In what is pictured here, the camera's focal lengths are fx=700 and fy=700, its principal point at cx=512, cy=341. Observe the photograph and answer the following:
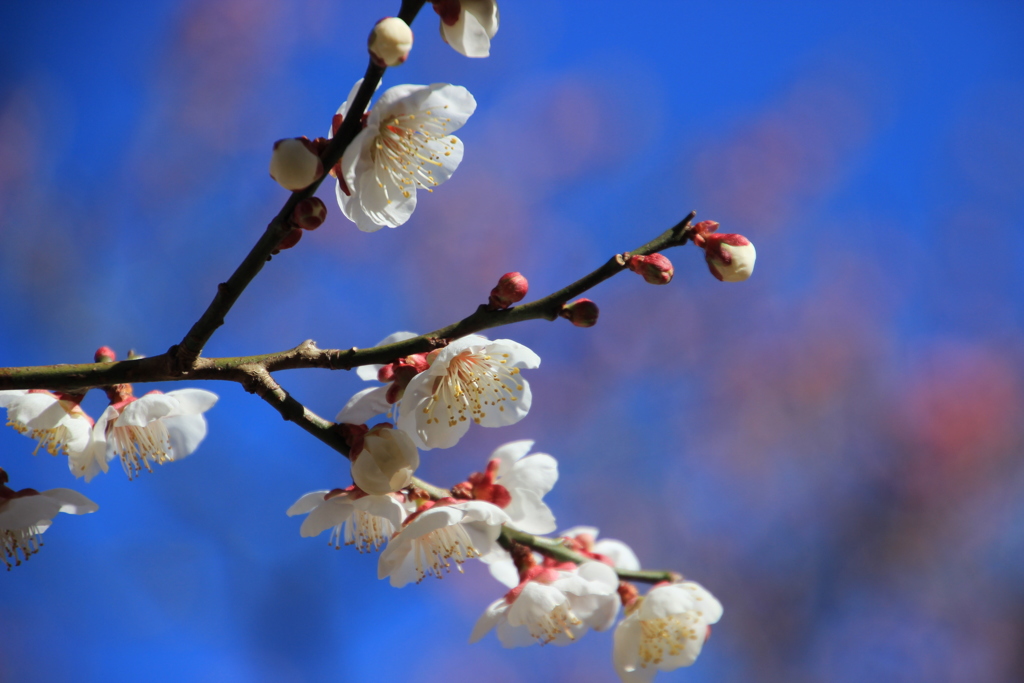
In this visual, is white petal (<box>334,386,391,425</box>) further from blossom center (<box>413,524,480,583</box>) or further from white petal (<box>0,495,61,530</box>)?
white petal (<box>0,495,61,530</box>)

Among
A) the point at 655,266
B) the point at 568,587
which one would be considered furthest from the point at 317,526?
the point at 655,266

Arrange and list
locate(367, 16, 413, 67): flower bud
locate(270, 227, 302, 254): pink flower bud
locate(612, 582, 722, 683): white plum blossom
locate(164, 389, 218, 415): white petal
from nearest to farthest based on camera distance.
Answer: locate(367, 16, 413, 67): flower bud → locate(270, 227, 302, 254): pink flower bud → locate(164, 389, 218, 415): white petal → locate(612, 582, 722, 683): white plum blossom

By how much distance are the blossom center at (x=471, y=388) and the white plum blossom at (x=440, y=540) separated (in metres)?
0.11

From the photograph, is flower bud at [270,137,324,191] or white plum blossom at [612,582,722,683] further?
white plum blossom at [612,582,722,683]

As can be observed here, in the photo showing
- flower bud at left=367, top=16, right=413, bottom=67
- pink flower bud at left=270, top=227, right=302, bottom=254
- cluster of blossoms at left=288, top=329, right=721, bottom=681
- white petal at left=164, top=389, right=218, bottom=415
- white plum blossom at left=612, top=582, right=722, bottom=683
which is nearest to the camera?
flower bud at left=367, top=16, right=413, bottom=67

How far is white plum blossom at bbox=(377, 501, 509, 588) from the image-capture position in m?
0.86

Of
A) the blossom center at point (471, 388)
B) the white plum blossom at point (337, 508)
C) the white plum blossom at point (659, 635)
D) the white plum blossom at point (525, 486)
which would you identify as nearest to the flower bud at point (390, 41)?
the blossom center at point (471, 388)

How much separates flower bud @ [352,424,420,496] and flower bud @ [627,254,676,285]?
32 centimetres

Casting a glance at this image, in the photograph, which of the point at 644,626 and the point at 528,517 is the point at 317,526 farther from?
the point at 644,626

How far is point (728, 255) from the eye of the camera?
31.6 inches

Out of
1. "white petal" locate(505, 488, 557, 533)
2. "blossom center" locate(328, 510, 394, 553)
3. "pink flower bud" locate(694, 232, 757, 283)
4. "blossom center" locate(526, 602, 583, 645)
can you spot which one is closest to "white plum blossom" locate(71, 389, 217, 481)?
Answer: "blossom center" locate(328, 510, 394, 553)

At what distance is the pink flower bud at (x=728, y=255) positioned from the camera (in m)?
0.80

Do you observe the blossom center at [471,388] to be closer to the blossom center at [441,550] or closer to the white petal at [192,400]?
the blossom center at [441,550]

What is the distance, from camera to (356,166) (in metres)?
0.75
